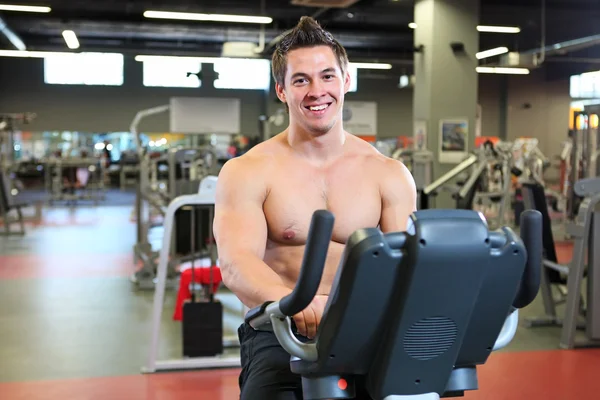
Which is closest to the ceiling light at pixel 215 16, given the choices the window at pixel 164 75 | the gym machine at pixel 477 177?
the gym machine at pixel 477 177

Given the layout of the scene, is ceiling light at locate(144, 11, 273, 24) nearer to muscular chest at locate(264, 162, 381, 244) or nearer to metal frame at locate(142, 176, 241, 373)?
metal frame at locate(142, 176, 241, 373)

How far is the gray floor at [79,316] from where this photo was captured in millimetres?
→ 4168

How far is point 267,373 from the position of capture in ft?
5.07

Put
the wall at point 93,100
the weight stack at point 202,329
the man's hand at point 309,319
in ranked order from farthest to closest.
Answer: the wall at point 93,100, the weight stack at point 202,329, the man's hand at point 309,319

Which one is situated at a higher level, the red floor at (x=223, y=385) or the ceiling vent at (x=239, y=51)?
the ceiling vent at (x=239, y=51)

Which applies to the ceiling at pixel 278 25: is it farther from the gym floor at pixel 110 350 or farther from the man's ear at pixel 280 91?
the man's ear at pixel 280 91

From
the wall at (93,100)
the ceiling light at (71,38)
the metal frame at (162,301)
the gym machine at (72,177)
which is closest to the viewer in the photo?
the metal frame at (162,301)

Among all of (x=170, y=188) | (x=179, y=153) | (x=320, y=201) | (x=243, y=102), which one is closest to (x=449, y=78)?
(x=179, y=153)

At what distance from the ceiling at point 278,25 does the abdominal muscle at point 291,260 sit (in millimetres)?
10155

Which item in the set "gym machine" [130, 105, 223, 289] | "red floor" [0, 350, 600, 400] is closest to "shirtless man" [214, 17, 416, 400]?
"red floor" [0, 350, 600, 400]

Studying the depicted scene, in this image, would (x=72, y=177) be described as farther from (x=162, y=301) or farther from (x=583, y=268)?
(x=583, y=268)

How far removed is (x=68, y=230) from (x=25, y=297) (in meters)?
4.94

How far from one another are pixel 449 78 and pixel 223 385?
728 centimetres

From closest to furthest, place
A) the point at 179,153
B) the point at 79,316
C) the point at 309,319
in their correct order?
the point at 309,319 → the point at 79,316 → the point at 179,153
